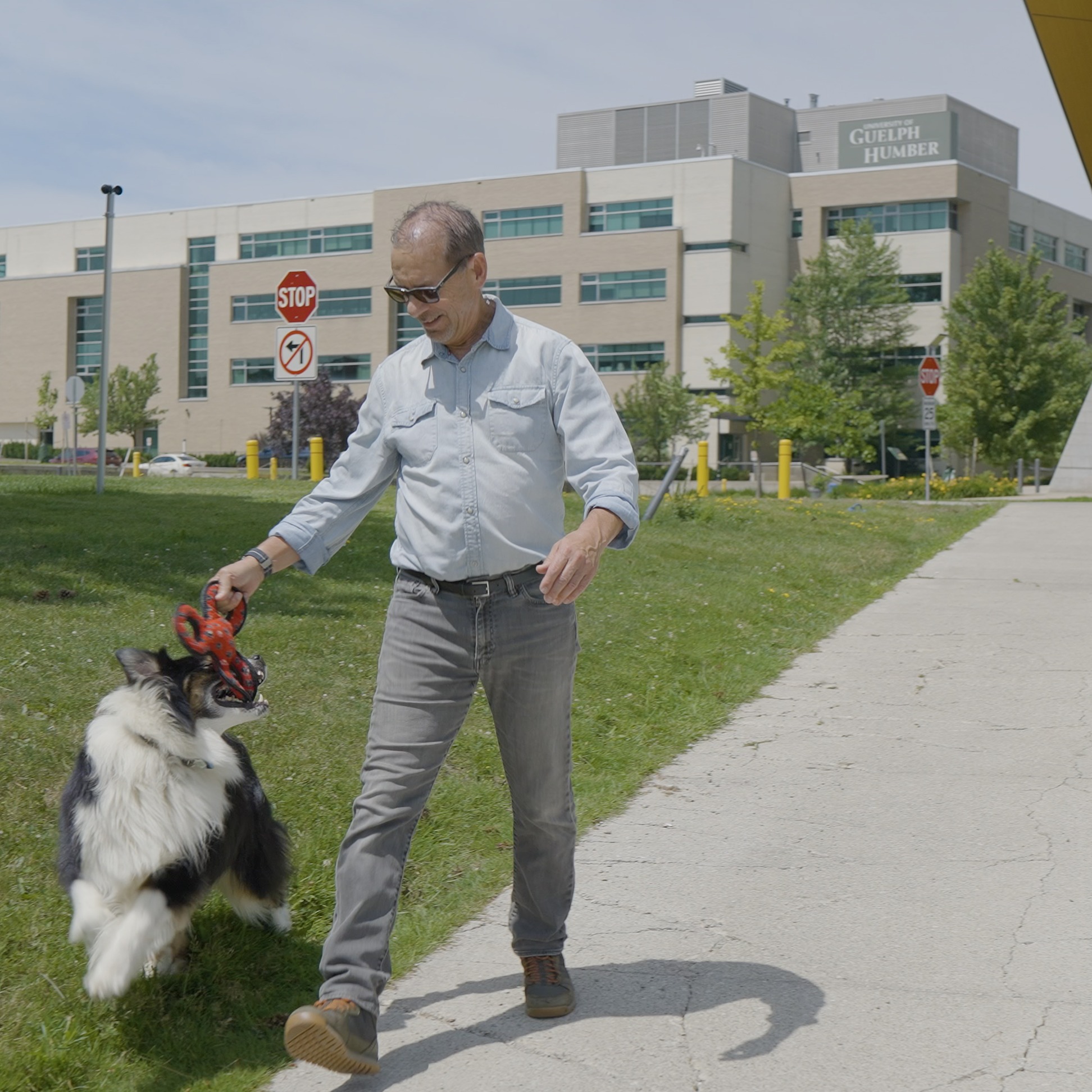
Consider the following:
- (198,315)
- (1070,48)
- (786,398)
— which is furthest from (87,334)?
(1070,48)

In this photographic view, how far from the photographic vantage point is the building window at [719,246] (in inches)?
2616

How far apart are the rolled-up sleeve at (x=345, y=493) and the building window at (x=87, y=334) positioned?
84249 millimetres

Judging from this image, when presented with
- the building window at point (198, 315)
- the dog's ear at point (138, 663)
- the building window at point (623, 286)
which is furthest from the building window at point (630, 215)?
the dog's ear at point (138, 663)

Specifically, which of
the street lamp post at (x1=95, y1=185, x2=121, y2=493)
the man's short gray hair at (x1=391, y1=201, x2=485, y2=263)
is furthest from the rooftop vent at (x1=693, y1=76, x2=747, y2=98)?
the man's short gray hair at (x1=391, y1=201, x2=485, y2=263)

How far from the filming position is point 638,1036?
3.85 metres

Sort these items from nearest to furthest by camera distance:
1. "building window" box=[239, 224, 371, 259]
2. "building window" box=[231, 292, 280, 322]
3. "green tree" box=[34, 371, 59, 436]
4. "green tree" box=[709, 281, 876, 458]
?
"green tree" box=[709, 281, 876, 458], "building window" box=[239, 224, 371, 259], "building window" box=[231, 292, 280, 322], "green tree" box=[34, 371, 59, 436]

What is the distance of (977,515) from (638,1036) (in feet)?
71.5

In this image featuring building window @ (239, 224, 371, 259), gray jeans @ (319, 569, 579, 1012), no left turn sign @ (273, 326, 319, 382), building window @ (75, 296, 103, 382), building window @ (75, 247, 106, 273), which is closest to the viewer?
gray jeans @ (319, 569, 579, 1012)

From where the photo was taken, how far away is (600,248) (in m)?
68.8

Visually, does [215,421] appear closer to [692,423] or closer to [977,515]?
[692,423]

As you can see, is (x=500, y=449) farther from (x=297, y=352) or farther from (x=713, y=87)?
(x=713, y=87)

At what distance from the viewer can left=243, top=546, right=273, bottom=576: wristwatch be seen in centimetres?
385

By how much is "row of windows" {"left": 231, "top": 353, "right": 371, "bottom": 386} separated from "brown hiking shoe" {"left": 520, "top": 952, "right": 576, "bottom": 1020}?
68.1 m

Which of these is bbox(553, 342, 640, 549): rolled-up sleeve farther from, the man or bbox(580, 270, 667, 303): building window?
bbox(580, 270, 667, 303): building window
